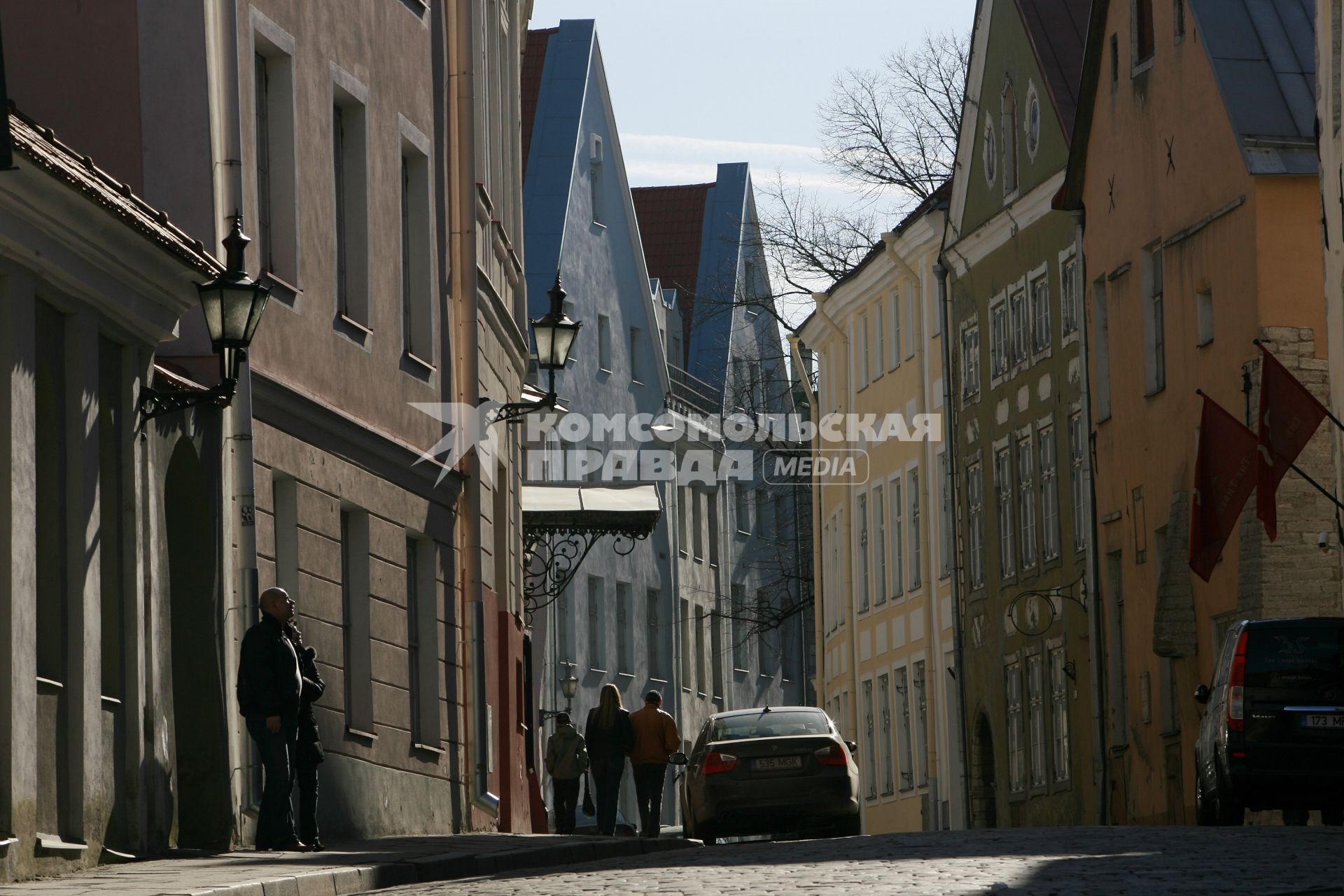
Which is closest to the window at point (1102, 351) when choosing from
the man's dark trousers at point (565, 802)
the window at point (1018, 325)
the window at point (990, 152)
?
the window at point (1018, 325)

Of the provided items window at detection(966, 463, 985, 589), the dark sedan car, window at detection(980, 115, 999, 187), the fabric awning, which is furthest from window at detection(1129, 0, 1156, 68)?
the dark sedan car

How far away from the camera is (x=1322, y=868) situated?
12609 mm

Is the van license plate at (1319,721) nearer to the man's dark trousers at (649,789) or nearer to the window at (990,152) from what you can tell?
the man's dark trousers at (649,789)

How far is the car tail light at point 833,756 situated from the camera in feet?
79.2

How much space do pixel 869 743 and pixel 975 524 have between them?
9193mm

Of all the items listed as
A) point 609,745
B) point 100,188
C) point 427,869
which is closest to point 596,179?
point 609,745

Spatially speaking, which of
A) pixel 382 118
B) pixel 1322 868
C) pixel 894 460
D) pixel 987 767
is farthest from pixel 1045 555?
pixel 1322 868

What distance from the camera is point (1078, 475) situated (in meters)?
36.5

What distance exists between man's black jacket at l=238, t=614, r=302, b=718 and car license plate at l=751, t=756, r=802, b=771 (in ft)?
29.0

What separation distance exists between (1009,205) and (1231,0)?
8683mm

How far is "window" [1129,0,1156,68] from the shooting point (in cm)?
3269

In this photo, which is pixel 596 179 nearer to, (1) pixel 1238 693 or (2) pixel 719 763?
(2) pixel 719 763

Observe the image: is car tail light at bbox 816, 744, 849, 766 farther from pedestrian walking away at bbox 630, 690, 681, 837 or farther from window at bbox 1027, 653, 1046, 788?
window at bbox 1027, 653, 1046, 788

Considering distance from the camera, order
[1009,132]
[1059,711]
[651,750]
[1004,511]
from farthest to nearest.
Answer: [1004,511] → [1009,132] → [1059,711] → [651,750]
